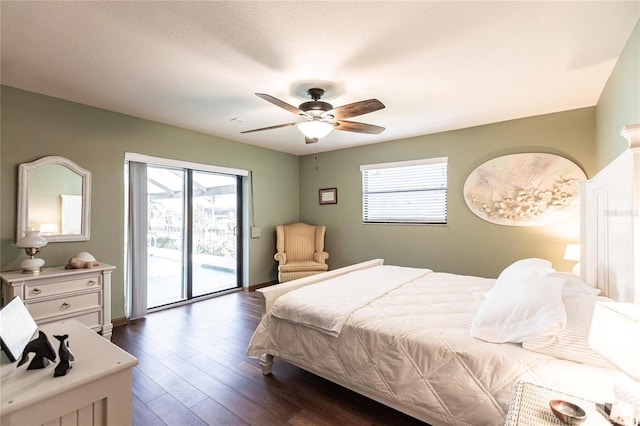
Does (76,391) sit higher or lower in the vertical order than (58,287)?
higher

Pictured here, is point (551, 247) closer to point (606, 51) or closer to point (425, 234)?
point (425, 234)

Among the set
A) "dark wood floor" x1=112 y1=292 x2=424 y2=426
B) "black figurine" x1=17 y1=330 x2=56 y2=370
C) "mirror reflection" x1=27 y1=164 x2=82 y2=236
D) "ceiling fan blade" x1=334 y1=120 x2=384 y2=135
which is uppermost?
"ceiling fan blade" x1=334 y1=120 x2=384 y2=135

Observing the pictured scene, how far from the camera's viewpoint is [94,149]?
329cm

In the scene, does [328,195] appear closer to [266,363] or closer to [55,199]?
[266,363]

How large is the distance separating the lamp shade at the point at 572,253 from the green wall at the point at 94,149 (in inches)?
173

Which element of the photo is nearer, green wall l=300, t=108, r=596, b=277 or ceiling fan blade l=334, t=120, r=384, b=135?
ceiling fan blade l=334, t=120, r=384, b=135

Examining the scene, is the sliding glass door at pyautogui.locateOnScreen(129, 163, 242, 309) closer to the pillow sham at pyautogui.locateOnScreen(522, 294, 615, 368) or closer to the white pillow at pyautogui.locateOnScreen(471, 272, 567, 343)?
the white pillow at pyautogui.locateOnScreen(471, 272, 567, 343)

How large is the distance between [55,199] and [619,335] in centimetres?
426

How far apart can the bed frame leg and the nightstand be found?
173cm

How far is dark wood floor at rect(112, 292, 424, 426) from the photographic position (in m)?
1.88

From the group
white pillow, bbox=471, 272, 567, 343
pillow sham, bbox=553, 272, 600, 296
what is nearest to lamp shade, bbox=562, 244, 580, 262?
pillow sham, bbox=553, 272, 600, 296

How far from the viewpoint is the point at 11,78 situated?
2.58m

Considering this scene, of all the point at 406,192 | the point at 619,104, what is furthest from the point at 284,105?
the point at 406,192

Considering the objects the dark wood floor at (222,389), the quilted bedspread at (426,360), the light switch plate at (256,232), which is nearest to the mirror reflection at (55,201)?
the dark wood floor at (222,389)
